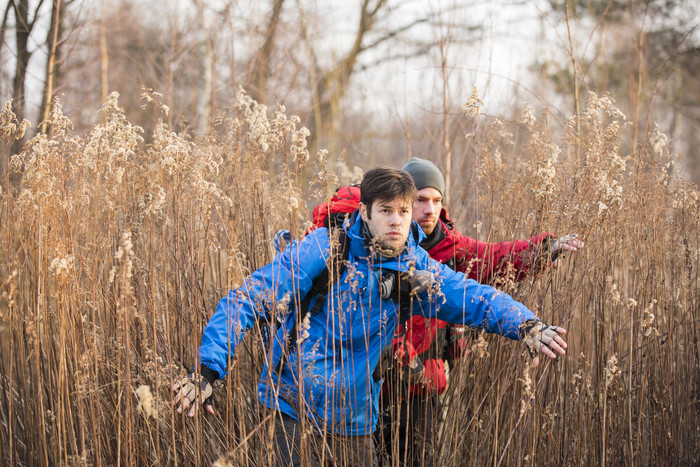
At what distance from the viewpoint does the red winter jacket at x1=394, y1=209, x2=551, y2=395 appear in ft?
7.57

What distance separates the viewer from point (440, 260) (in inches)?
106

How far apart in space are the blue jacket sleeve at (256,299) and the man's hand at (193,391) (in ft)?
0.20

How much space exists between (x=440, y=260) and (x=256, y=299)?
3.44ft

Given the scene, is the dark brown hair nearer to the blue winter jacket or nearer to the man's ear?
the man's ear

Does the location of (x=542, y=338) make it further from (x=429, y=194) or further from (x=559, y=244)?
(x=429, y=194)

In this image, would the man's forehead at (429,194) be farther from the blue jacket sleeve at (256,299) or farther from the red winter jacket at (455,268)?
the blue jacket sleeve at (256,299)

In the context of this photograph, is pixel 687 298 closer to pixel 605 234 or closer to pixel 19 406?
pixel 605 234

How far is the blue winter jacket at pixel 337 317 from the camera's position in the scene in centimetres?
190

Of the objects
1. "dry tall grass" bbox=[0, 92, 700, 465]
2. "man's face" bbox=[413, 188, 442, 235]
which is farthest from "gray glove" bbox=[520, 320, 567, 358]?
"man's face" bbox=[413, 188, 442, 235]

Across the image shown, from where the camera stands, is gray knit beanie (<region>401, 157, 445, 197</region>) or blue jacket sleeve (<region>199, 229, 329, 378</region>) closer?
blue jacket sleeve (<region>199, 229, 329, 378</region>)

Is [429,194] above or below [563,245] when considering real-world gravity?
above

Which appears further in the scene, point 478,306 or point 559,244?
point 559,244

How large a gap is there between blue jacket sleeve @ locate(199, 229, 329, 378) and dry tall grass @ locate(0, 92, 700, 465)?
8 cm

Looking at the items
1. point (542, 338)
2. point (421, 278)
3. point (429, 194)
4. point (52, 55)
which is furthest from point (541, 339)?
point (52, 55)
